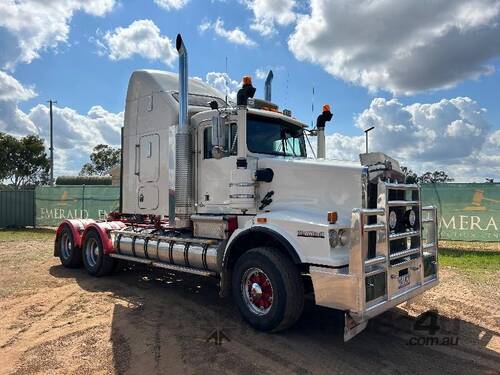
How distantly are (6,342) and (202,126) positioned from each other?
4.19 m

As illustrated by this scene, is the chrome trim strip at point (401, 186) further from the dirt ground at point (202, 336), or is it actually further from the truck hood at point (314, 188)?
the dirt ground at point (202, 336)

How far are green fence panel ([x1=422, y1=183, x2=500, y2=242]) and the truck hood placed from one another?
8706 millimetres

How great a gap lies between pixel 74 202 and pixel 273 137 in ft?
52.6

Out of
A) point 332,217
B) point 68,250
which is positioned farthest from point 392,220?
point 68,250

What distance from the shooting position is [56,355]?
503 centimetres

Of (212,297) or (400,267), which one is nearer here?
(400,267)

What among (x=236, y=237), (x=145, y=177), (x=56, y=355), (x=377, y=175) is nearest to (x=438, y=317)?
(x=377, y=175)

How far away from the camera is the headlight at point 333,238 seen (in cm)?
510

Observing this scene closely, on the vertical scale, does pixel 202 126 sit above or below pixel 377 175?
above

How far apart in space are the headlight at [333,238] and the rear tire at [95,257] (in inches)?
228

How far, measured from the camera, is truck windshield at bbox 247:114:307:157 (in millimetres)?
6805

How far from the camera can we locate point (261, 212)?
6.41 m

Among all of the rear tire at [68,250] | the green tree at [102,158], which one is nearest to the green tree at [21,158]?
the green tree at [102,158]

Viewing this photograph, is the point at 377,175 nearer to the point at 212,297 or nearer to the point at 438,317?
the point at 438,317
